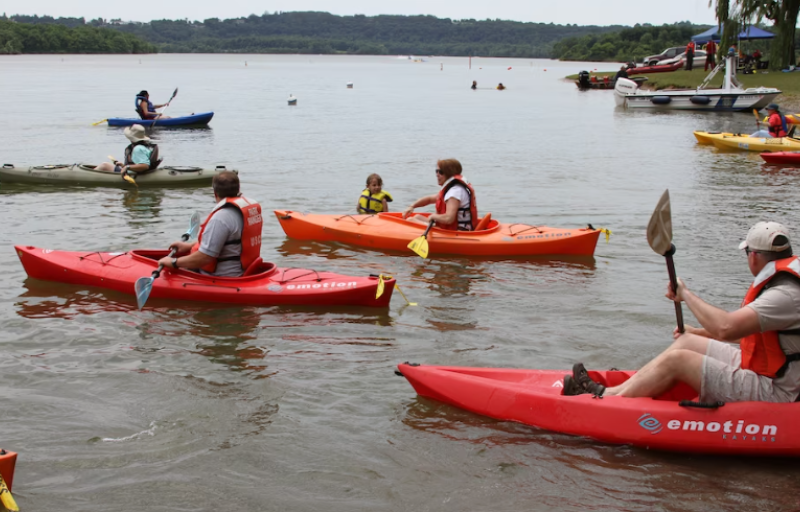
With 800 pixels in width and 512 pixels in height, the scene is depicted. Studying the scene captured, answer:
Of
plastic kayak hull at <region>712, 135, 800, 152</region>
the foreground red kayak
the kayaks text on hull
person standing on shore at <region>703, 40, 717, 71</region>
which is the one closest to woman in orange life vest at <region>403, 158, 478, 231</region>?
the foreground red kayak

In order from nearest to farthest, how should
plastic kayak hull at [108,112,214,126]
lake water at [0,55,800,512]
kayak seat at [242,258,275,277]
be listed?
lake water at [0,55,800,512], kayak seat at [242,258,275,277], plastic kayak hull at [108,112,214,126]

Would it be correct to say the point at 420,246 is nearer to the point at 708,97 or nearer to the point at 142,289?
the point at 142,289

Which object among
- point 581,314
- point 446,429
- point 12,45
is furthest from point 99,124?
point 12,45

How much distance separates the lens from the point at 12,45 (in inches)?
4279

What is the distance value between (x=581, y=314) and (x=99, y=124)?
75.1 feet

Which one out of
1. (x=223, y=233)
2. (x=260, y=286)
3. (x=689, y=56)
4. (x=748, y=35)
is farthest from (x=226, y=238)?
(x=689, y=56)

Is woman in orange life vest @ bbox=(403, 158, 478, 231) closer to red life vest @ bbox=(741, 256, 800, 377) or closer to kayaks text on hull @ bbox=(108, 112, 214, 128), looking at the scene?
red life vest @ bbox=(741, 256, 800, 377)

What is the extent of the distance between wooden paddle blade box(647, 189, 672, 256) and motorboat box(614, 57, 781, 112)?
93.8 ft

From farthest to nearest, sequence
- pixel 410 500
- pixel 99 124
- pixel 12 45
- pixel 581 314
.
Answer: pixel 12 45 → pixel 99 124 → pixel 581 314 → pixel 410 500

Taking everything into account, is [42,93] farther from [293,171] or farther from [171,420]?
[171,420]

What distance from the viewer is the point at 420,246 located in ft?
32.8

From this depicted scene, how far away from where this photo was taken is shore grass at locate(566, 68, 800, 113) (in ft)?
102

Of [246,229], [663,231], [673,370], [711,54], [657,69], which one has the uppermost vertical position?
[711,54]

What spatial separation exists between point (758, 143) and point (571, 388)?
1721 centimetres
